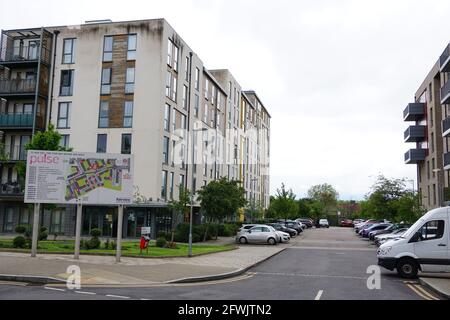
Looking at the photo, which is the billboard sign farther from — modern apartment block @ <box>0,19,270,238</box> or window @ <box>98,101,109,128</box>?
window @ <box>98,101,109,128</box>

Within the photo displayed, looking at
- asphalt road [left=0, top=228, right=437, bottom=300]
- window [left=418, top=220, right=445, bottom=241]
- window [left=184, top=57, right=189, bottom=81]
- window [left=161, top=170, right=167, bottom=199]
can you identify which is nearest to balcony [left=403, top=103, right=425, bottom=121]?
window [left=184, top=57, right=189, bottom=81]

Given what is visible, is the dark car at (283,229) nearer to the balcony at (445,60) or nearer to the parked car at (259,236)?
the parked car at (259,236)

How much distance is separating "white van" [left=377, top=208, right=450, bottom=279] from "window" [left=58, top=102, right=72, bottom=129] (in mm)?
31706

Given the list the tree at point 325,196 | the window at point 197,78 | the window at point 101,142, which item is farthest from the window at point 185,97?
the tree at point 325,196

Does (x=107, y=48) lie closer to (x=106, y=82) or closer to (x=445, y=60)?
(x=106, y=82)

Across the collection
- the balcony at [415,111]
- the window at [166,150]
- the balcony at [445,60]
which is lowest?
the window at [166,150]

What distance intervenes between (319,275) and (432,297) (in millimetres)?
5143

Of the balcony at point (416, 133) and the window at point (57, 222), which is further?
the balcony at point (416, 133)

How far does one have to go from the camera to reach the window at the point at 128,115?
3897cm

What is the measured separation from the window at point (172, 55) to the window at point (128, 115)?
5094 mm

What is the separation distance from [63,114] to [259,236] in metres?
20.3
